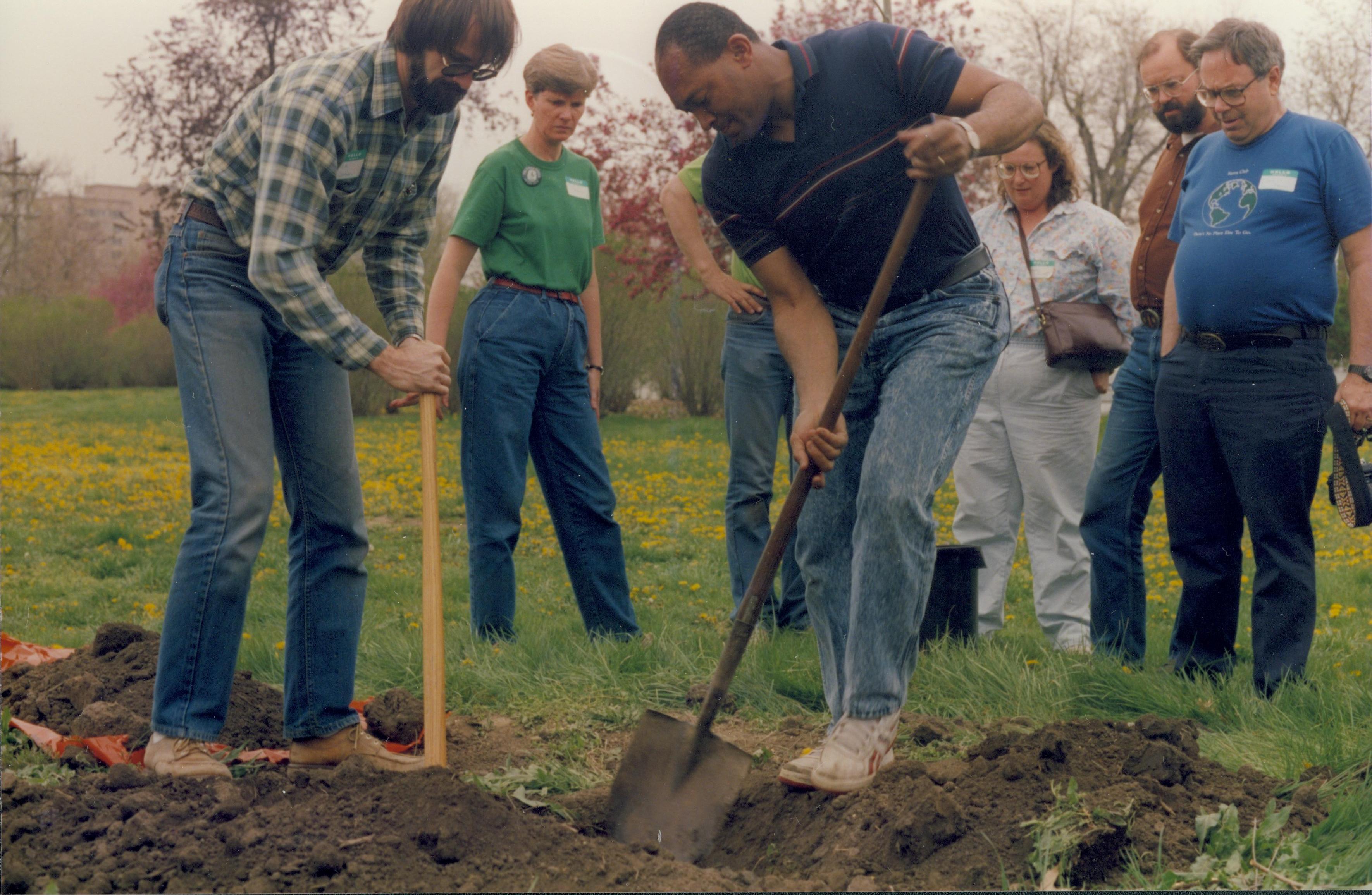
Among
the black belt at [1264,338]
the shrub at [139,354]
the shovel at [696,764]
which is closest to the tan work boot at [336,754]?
the shovel at [696,764]

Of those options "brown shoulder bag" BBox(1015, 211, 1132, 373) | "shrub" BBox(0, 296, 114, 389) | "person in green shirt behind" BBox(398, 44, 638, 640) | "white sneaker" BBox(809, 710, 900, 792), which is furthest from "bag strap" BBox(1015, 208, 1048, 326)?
"shrub" BBox(0, 296, 114, 389)

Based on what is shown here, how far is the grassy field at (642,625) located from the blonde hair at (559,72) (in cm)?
196

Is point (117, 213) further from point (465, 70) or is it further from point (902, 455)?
point (902, 455)

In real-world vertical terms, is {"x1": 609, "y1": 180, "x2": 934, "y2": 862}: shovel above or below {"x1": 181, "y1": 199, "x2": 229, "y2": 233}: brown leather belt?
below

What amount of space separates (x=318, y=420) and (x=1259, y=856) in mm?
2340

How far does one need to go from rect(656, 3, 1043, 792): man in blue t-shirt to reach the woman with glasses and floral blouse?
183 cm

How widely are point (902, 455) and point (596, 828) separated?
3.66ft

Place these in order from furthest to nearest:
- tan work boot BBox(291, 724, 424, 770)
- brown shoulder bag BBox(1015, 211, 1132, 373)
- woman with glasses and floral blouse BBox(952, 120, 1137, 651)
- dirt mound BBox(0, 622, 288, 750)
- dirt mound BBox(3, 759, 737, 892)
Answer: woman with glasses and floral blouse BBox(952, 120, 1137, 651), brown shoulder bag BBox(1015, 211, 1132, 373), dirt mound BBox(0, 622, 288, 750), tan work boot BBox(291, 724, 424, 770), dirt mound BBox(3, 759, 737, 892)

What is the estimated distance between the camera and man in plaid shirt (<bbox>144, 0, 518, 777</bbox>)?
2799mm

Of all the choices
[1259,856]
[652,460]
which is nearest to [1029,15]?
[652,460]

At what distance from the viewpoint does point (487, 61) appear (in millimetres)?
2861

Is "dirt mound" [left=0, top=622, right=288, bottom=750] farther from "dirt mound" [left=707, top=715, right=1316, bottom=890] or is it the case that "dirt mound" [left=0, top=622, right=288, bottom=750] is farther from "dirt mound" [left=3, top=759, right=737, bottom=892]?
"dirt mound" [left=707, top=715, right=1316, bottom=890]

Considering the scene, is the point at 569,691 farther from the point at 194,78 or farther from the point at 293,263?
the point at 194,78

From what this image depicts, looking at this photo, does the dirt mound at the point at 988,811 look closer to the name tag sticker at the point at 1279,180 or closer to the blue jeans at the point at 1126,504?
the blue jeans at the point at 1126,504
